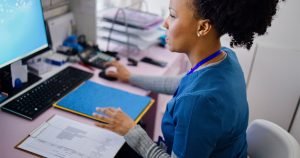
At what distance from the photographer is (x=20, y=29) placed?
1130mm

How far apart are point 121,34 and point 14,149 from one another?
98cm

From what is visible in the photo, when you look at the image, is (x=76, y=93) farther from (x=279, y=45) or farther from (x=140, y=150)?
(x=279, y=45)

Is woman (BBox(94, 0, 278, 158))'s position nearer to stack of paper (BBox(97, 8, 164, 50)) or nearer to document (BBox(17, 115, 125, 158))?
document (BBox(17, 115, 125, 158))

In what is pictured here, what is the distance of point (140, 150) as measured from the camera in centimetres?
97

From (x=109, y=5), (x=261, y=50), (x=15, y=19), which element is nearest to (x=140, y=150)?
(x=15, y=19)

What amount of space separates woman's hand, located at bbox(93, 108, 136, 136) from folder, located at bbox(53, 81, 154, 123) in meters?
0.08

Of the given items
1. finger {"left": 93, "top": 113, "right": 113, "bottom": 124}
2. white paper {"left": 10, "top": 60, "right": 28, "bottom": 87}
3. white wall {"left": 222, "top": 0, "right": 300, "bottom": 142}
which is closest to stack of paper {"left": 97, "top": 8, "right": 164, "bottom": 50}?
white wall {"left": 222, "top": 0, "right": 300, "bottom": 142}

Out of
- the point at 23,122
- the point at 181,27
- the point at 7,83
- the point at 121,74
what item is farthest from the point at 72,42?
the point at 181,27

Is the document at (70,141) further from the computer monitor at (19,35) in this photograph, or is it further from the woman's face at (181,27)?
the woman's face at (181,27)

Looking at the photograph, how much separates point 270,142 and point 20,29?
1054 mm

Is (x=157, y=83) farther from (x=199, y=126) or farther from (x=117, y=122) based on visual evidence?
(x=199, y=126)

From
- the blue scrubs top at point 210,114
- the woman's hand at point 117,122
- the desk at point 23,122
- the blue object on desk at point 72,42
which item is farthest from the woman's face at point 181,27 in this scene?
the blue object on desk at point 72,42

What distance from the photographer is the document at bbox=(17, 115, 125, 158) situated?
899mm

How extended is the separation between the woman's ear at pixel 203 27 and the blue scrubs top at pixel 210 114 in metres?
0.11
